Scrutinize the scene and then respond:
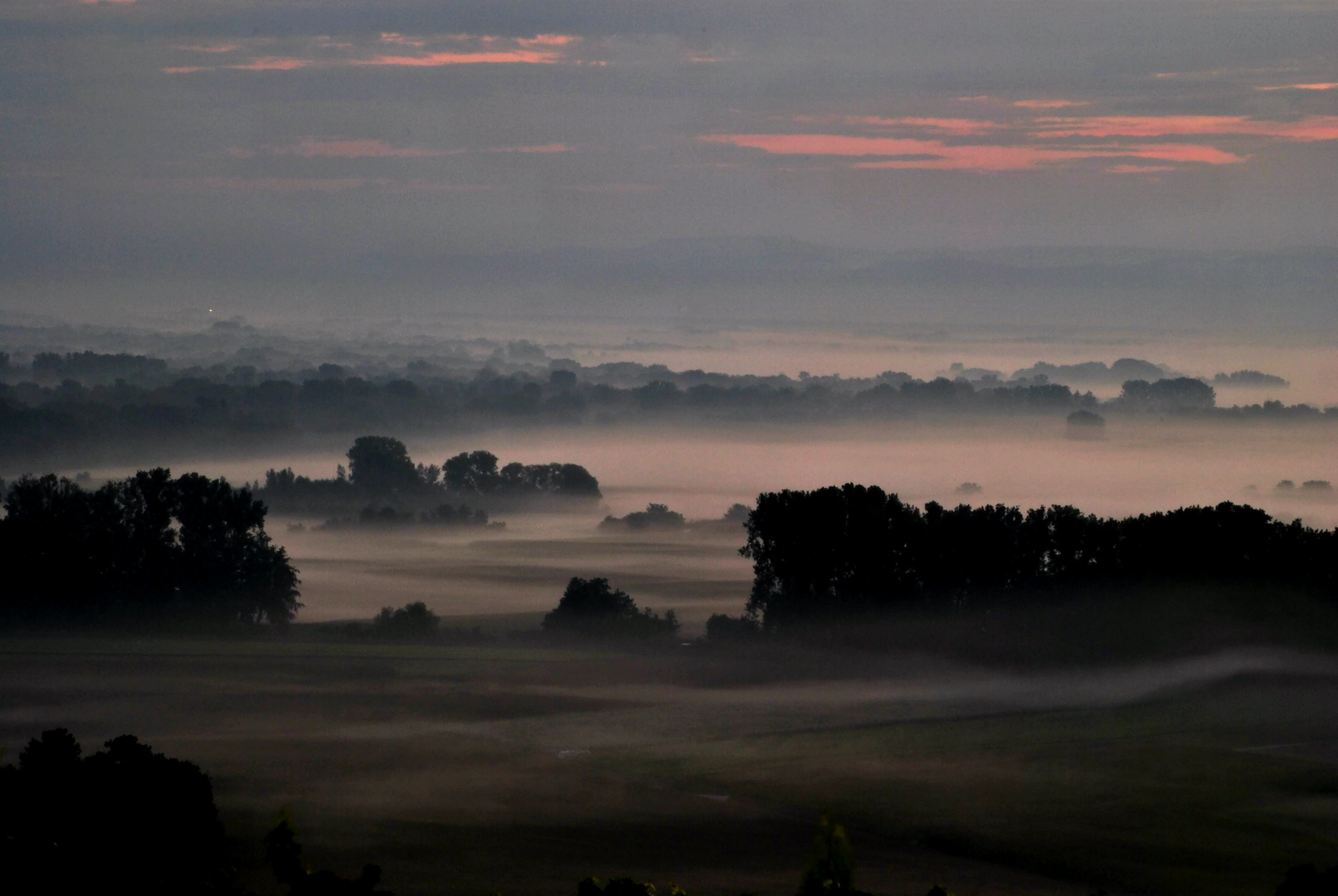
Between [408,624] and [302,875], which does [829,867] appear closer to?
[302,875]

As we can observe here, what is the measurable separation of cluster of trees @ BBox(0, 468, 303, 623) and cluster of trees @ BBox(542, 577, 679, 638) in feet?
60.0

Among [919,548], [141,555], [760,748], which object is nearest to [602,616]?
[919,548]

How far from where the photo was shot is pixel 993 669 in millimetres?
84062

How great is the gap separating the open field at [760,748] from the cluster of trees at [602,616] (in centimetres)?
645

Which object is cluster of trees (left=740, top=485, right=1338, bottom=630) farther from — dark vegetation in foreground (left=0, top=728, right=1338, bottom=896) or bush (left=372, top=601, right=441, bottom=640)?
dark vegetation in foreground (left=0, top=728, right=1338, bottom=896)

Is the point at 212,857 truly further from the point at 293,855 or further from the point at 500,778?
the point at 500,778

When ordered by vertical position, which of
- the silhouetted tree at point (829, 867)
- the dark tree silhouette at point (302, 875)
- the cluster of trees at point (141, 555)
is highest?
the cluster of trees at point (141, 555)

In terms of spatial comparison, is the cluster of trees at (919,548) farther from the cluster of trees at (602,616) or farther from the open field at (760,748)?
the cluster of trees at (602,616)

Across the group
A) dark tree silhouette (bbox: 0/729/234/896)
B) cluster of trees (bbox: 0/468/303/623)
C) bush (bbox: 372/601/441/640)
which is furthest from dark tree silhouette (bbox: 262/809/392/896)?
cluster of trees (bbox: 0/468/303/623)

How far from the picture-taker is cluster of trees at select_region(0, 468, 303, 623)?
99.8 m

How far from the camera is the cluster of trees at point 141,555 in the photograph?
9975 centimetres

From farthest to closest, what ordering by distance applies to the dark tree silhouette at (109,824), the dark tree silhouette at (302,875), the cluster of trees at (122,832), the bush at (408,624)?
1. the bush at (408,624)
2. the dark tree silhouette at (109,824)
3. the cluster of trees at (122,832)
4. the dark tree silhouette at (302,875)

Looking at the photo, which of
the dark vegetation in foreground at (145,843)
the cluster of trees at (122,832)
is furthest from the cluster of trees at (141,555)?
the cluster of trees at (122,832)

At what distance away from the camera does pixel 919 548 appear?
3770 inches
